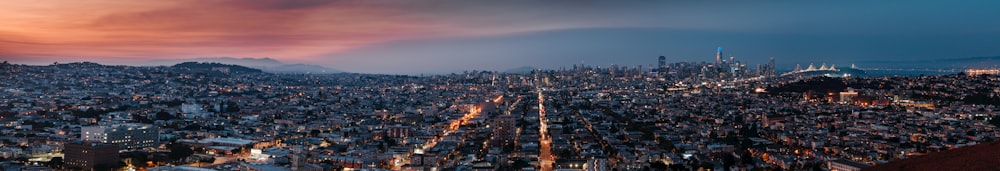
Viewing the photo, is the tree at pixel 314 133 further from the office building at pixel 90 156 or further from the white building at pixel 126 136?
the office building at pixel 90 156

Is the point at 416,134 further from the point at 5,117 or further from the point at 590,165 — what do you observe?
the point at 5,117

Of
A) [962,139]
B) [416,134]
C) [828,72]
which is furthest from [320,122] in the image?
[828,72]

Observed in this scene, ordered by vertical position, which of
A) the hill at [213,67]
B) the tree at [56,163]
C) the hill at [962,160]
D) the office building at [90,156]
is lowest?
the tree at [56,163]

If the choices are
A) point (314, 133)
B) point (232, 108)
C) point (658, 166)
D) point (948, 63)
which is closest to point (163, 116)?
point (232, 108)

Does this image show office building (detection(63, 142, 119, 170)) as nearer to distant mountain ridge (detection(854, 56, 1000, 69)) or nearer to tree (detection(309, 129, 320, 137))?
tree (detection(309, 129, 320, 137))

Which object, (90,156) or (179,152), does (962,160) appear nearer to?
(90,156)

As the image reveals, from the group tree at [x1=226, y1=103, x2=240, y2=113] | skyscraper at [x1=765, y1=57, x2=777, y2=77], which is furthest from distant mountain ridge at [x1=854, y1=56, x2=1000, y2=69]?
tree at [x1=226, y1=103, x2=240, y2=113]

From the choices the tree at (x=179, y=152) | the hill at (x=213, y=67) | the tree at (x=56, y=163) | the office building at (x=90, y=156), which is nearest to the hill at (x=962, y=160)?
the office building at (x=90, y=156)

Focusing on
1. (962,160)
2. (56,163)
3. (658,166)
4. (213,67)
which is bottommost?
(56,163)
